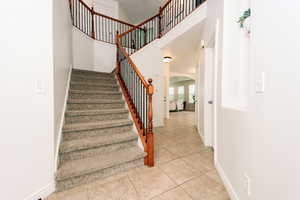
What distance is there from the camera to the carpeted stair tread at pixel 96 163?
135 centimetres

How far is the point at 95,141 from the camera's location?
172 cm

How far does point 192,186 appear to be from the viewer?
55.3 inches

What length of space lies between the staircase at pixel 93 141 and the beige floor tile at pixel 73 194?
6cm

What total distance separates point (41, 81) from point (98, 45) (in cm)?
371

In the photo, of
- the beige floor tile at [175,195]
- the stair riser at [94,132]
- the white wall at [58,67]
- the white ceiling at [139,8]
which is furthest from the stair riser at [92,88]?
the white ceiling at [139,8]

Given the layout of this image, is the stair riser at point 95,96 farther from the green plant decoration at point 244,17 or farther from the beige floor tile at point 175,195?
the green plant decoration at point 244,17

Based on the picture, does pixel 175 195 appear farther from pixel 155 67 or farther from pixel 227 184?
pixel 155 67

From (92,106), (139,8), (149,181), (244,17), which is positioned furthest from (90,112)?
(139,8)

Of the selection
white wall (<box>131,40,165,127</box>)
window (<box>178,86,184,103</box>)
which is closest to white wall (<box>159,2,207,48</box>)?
white wall (<box>131,40,165,127</box>)
